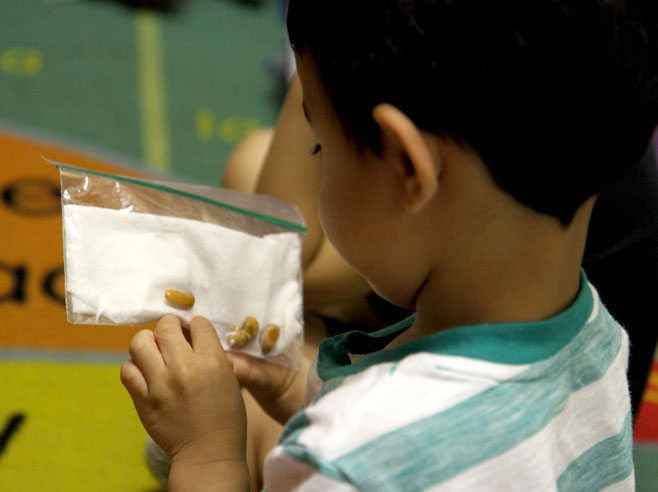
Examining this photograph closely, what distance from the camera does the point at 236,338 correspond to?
58cm

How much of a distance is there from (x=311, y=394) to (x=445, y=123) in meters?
0.23

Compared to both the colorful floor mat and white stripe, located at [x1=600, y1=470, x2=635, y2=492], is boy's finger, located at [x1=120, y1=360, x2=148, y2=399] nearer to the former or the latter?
the colorful floor mat

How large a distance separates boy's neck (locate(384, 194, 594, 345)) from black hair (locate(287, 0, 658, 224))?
22 mm

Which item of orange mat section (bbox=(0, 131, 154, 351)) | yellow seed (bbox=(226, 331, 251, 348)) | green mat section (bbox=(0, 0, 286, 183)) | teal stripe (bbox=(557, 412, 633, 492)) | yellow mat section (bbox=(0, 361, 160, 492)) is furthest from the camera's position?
green mat section (bbox=(0, 0, 286, 183))

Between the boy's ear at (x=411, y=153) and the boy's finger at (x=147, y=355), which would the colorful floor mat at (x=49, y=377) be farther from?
the boy's ear at (x=411, y=153)

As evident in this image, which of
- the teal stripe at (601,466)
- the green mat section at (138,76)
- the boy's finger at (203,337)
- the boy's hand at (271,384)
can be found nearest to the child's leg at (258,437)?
the boy's hand at (271,384)

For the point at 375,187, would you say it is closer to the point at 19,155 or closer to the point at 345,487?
the point at 345,487

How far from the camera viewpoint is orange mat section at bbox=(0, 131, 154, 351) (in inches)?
36.2

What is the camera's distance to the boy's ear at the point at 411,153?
14.7 inches

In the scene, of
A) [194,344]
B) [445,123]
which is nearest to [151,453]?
[194,344]

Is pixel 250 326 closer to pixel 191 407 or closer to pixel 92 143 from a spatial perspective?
pixel 191 407

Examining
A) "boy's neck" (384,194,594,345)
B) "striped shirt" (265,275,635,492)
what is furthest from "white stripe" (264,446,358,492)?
"boy's neck" (384,194,594,345)

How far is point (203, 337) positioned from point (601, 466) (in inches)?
10.7

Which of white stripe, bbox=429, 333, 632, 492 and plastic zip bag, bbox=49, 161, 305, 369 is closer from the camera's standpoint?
white stripe, bbox=429, 333, 632, 492
